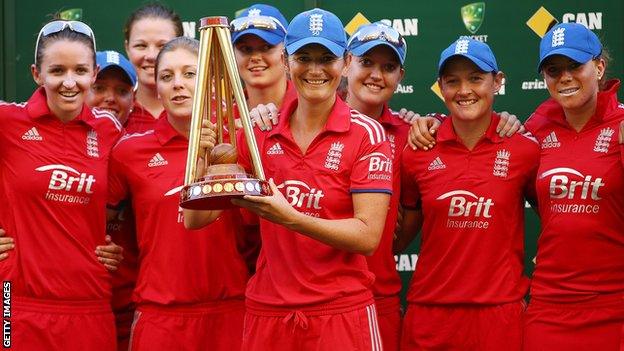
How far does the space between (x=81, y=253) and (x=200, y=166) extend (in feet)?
3.24

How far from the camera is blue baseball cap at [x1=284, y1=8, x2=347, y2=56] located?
Answer: 4.22m

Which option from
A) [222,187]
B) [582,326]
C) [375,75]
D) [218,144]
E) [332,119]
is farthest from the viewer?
[375,75]

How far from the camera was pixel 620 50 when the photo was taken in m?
6.21

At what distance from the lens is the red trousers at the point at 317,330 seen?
4.12 meters


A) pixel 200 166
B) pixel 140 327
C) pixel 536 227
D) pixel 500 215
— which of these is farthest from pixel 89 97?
pixel 536 227

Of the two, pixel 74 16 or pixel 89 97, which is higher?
pixel 74 16

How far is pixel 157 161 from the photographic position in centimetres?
485

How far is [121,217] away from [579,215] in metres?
2.00

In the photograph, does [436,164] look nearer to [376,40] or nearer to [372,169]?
[376,40]

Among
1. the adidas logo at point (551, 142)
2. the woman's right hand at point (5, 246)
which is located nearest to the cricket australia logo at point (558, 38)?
the adidas logo at point (551, 142)

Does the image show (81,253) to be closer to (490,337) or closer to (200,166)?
(200,166)

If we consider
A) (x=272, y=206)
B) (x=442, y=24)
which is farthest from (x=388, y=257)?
(x=442, y=24)

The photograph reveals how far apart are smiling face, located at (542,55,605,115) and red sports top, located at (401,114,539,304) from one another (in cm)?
26

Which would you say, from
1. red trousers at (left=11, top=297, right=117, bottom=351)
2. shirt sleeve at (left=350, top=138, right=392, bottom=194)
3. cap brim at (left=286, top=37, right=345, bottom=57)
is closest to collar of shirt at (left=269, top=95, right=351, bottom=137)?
shirt sleeve at (left=350, top=138, right=392, bottom=194)
